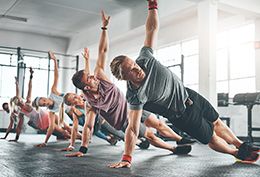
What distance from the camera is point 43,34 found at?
11.4 meters

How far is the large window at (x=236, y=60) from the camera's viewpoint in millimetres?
7515

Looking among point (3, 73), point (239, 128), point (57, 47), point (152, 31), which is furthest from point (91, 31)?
point (152, 31)

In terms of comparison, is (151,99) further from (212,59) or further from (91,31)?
(91,31)

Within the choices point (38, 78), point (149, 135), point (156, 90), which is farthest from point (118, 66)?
point (38, 78)

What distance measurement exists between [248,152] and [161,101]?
811mm

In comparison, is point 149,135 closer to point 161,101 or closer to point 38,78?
point 161,101

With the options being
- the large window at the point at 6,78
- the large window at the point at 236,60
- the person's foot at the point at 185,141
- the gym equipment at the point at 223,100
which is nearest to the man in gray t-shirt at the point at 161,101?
the person's foot at the point at 185,141

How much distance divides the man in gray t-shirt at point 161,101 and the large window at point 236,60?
5.02 m

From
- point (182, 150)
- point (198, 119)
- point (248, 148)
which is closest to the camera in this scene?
point (198, 119)

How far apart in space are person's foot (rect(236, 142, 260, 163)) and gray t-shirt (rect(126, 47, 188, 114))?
58cm

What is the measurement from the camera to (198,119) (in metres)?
2.51

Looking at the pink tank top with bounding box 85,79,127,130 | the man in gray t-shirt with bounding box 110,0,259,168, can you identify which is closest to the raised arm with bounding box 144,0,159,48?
the man in gray t-shirt with bounding box 110,0,259,168

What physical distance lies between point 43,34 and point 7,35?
3.62 ft

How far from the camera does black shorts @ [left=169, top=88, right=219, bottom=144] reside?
2.50 m
